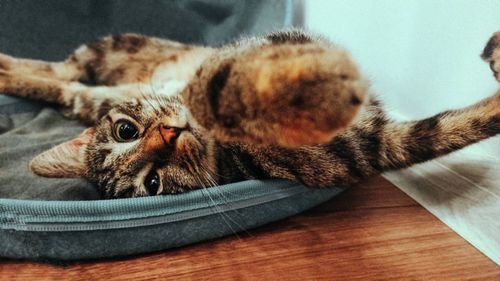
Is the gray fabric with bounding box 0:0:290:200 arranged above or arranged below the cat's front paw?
above

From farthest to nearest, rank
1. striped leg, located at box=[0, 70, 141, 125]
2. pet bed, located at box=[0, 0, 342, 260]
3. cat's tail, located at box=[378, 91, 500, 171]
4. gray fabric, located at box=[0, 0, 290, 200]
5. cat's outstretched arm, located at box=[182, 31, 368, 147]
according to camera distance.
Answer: gray fabric, located at box=[0, 0, 290, 200] < striped leg, located at box=[0, 70, 141, 125] < cat's tail, located at box=[378, 91, 500, 171] < pet bed, located at box=[0, 0, 342, 260] < cat's outstretched arm, located at box=[182, 31, 368, 147]

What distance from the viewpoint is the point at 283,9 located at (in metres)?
1.79

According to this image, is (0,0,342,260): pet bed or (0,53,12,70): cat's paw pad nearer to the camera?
(0,0,342,260): pet bed

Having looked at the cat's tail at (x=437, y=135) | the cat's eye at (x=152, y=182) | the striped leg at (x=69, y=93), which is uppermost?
the striped leg at (x=69, y=93)

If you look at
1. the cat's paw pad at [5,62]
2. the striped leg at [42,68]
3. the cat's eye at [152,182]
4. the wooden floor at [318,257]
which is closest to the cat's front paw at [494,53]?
the wooden floor at [318,257]

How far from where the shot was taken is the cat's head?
0.98 meters

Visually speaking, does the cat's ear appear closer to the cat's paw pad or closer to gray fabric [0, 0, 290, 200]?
gray fabric [0, 0, 290, 200]

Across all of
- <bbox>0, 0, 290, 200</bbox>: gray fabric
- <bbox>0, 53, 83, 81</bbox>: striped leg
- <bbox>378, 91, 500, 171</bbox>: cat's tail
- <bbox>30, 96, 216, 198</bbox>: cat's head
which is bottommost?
<bbox>378, 91, 500, 171</bbox>: cat's tail

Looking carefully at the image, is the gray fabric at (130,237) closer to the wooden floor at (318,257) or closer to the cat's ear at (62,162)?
the wooden floor at (318,257)

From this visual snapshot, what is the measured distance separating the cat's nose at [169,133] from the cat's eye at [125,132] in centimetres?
10

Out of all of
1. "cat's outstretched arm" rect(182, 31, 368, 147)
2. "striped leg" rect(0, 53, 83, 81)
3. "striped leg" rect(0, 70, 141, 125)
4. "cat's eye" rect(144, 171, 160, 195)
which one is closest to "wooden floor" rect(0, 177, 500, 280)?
"cat's eye" rect(144, 171, 160, 195)

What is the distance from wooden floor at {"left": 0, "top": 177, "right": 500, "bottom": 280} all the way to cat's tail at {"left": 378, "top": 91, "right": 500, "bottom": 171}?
178mm

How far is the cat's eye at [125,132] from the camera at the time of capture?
41.6 inches

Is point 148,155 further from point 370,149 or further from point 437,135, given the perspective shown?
point 437,135
